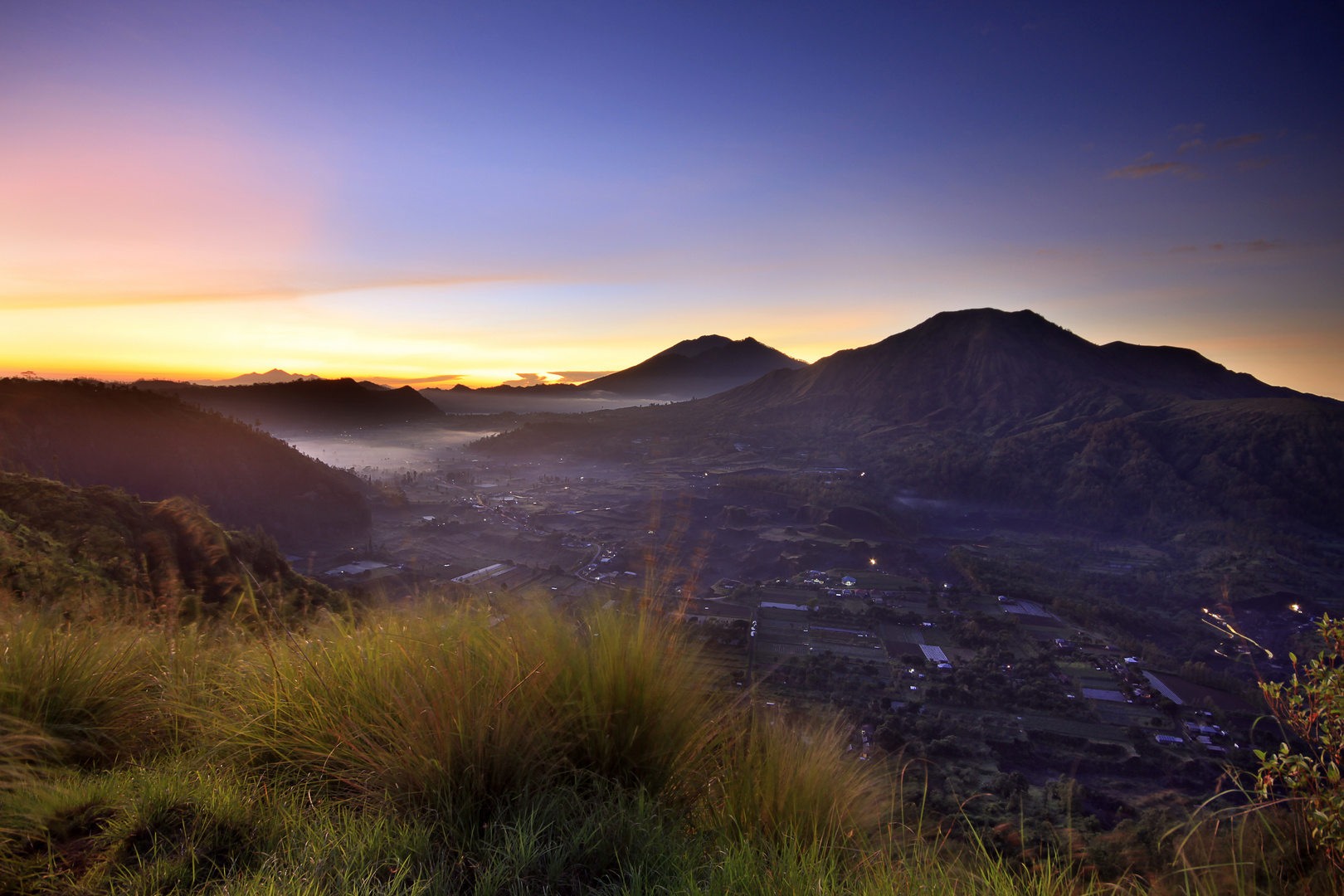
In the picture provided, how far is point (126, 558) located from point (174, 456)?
33.1 m

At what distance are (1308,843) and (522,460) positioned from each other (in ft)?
313

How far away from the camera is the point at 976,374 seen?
106m

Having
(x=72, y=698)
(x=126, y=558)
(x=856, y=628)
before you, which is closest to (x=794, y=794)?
(x=72, y=698)

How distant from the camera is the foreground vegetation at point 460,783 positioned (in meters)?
1.45

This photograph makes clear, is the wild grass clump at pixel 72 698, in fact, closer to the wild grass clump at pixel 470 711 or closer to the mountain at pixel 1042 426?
the wild grass clump at pixel 470 711

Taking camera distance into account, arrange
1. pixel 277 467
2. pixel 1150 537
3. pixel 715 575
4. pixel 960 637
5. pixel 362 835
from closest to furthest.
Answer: pixel 362 835
pixel 960 637
pixel 715 575
pixel 277 467
pixel 1150 537

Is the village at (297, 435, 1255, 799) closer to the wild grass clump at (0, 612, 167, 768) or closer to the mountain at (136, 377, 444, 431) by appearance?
the wild grass clump at (0, 612, 167, 768)

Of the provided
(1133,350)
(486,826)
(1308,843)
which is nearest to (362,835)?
(486,826)

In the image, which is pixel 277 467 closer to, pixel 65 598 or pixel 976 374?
pixel 65 598

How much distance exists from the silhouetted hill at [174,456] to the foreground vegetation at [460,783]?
29.3 metres

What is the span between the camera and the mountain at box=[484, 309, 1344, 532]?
205 feet

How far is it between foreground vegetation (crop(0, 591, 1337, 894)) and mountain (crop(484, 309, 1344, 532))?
71508 mm

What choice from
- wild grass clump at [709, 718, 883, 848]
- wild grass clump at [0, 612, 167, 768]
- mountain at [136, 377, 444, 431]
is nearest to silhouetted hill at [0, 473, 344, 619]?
wild grass clump at [0, 612, 167, 768]

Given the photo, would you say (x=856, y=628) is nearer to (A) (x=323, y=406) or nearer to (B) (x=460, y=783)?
(B) (x=460, y=783)
